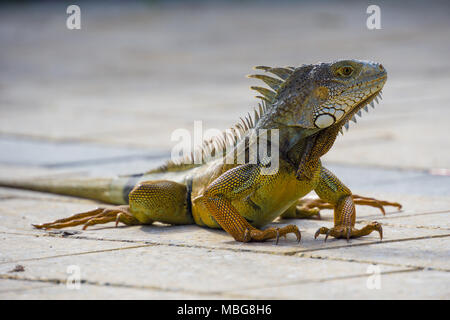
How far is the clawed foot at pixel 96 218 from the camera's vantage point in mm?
5320

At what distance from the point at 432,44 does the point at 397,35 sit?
192 cm

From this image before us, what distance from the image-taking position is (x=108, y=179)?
645 centimetres

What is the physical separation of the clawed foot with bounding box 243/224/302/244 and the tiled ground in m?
0.07

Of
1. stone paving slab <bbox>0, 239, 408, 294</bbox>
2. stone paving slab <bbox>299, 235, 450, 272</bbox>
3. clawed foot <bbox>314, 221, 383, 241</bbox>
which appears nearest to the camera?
stone paving slab <bbox>0, 239, 408, 294</bbox>

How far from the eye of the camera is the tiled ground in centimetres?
390

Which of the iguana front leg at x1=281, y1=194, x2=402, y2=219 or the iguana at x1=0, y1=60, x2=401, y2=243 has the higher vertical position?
the iguana at x1=0, y1=60, x2=401, y2=243

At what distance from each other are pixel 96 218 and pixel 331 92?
6.19 ft

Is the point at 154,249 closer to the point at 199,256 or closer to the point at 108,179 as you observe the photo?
the point at 199,256

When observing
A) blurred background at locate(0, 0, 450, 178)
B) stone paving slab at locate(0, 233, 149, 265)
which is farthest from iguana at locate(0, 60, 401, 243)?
blurred background at locate(0, 0, 450, 178)

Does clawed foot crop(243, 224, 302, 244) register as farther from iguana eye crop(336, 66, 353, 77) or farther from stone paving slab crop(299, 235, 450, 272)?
iguana eye crop(336, 66, 353, 77)

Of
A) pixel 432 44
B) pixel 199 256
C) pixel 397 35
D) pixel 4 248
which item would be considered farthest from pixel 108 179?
pixel 397 35

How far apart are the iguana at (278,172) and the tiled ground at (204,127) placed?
127 millimetres

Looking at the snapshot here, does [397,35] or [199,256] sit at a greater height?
[397,35]

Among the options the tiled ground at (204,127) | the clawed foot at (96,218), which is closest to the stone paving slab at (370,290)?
the tiled ground at (204,127)
